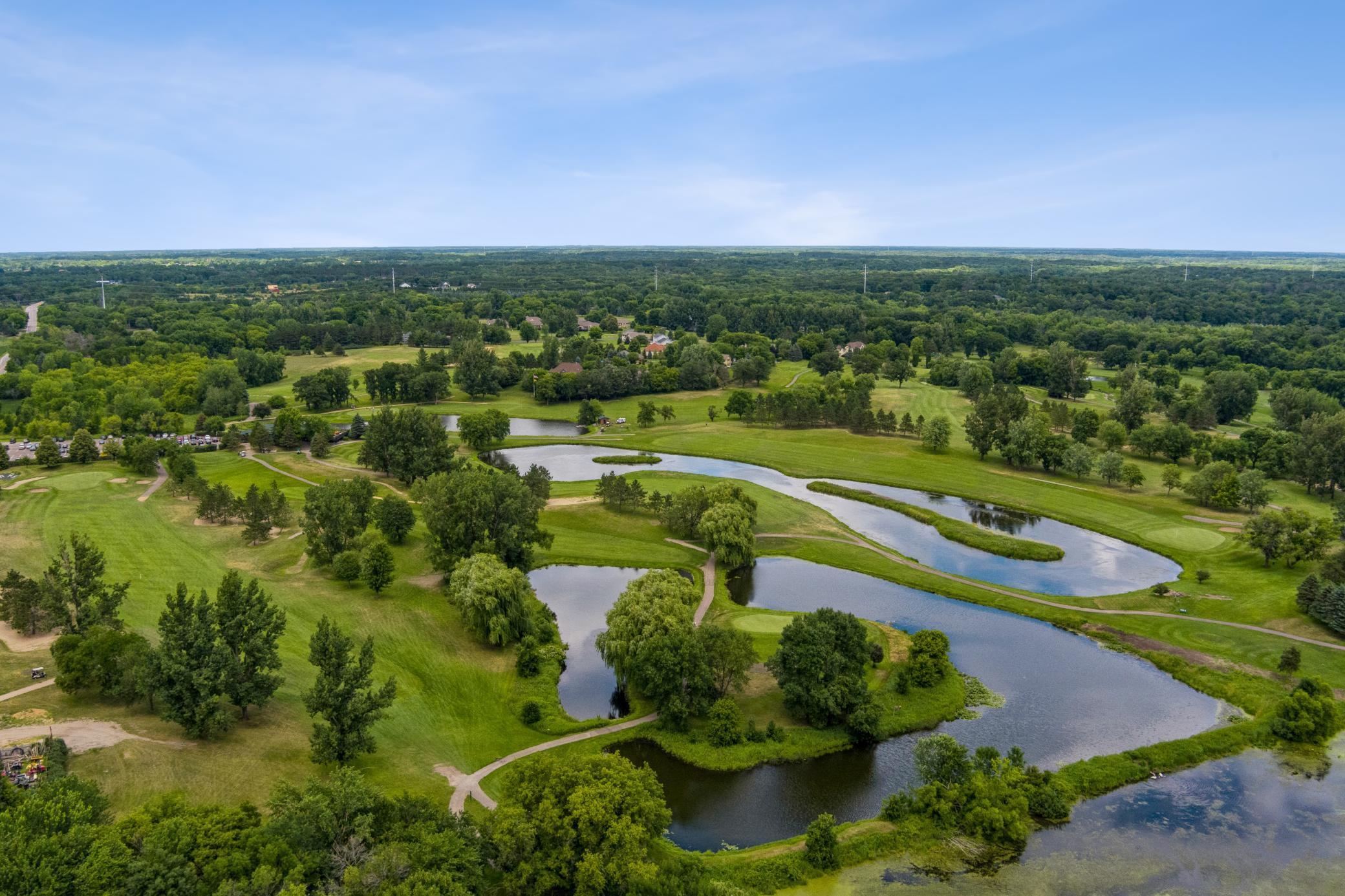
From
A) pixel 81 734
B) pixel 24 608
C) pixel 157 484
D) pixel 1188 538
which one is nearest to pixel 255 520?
pixel 24 608

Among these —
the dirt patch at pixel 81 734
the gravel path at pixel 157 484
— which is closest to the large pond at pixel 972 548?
the gravel path at pixel 157 484

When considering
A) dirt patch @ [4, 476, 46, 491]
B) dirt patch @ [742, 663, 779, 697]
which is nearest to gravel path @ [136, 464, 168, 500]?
dirt patch @ [4, 476, 46, 491]

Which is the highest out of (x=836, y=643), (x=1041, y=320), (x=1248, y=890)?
(x=1041, y=320)

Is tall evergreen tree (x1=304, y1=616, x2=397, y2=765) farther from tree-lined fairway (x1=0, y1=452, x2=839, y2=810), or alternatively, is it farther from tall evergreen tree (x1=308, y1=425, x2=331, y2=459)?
tall evergreen tree (x1=308, y1=425, x2=331, y2=459)

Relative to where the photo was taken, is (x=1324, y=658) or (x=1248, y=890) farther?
(x=1324, y=658)

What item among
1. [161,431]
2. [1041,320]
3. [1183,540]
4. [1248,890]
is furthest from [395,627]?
[1041,320]

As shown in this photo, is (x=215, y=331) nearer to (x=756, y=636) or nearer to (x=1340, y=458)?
(x=756, y=636)
